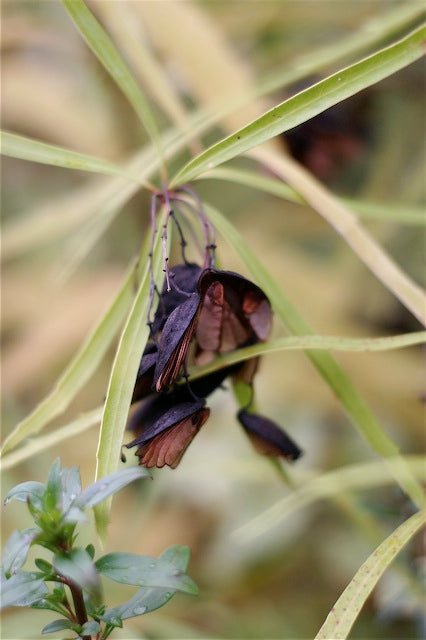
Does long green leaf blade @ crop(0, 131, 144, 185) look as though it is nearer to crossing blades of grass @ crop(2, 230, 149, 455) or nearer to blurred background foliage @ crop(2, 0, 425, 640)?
crossing blades of grass @ crop(2, 230, 149, 455)

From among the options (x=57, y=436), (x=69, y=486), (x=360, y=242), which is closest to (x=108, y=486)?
(x=69, y=486)

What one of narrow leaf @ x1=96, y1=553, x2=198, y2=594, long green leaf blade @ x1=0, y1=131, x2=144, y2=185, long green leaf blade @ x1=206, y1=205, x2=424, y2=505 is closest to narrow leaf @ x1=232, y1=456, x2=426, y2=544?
long green leaf blade @ x1=206, y1=205, x2=424, y2=505

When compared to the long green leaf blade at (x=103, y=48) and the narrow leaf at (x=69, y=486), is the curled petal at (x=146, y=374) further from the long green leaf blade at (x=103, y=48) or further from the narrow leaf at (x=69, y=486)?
the long green leaf blade at (x=103, y=48)

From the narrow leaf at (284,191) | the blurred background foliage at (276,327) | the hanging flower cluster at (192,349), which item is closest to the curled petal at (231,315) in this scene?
the hanging flower cluster at (192,349)

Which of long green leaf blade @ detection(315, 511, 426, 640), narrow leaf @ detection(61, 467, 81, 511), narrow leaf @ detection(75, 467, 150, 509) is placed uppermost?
narrow leaf @ detection(61, 467, 81, 511)

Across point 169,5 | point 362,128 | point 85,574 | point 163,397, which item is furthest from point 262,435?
point 362,128
